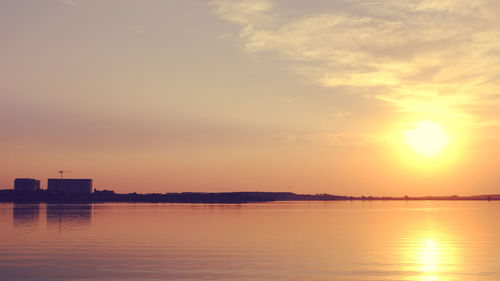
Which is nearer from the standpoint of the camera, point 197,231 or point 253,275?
point 253,275

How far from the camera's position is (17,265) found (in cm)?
4428

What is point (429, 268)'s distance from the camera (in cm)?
4422

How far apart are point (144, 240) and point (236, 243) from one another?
1190 cm

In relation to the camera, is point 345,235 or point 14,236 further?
point 345,235

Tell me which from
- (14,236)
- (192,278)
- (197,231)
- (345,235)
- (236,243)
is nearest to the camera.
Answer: (192,278)

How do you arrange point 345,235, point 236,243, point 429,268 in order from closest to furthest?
1. point 429,268
2. point 236,243
3. point 345,235

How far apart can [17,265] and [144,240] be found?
2286 centimetres

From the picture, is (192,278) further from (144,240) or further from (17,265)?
(144,240)

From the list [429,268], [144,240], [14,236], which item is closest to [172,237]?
[144,240]

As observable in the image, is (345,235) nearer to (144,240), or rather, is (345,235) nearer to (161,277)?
(144,240)

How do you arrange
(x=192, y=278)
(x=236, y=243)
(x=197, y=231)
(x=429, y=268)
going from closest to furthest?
(x=192, y=278) < (x=429, y=268) < (x=236, y=243) < (x=197, y=231)

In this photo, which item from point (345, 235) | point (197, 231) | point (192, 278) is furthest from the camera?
point (197, 231)

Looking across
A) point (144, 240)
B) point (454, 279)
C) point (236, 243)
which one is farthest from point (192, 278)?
point (144, 240)

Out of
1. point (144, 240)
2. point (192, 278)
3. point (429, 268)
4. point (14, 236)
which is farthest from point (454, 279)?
point (14, 236)
